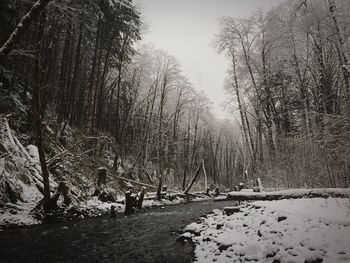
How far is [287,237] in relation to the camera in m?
5.36

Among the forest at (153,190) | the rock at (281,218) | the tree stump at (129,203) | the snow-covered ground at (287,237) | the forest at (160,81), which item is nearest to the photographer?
the snow-covered ground at (287,237)

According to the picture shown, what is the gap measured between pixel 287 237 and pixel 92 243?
521cm

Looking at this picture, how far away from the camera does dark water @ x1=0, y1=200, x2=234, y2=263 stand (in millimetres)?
6207

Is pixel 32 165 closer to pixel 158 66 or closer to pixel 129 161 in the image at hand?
pixel 129 161

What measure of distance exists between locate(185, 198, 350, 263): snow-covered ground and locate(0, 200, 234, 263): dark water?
876 mm

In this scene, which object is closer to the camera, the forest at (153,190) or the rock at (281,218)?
the forest at (153,190)

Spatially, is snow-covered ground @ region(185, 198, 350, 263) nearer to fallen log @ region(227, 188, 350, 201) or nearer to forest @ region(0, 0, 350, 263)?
forest @ region(0, 0, 350, 263)

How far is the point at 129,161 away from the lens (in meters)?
27.8

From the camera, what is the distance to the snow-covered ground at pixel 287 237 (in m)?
4.48

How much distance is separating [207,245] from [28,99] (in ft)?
43.0

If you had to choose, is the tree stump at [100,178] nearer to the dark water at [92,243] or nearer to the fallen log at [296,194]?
the dark water at [92,243]

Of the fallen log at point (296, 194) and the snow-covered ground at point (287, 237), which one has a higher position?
the fallen log at point (296, 194)

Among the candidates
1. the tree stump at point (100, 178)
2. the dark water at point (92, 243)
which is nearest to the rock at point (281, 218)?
the dark water at point (92, 243)

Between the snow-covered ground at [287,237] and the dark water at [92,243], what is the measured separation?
0.88 m
